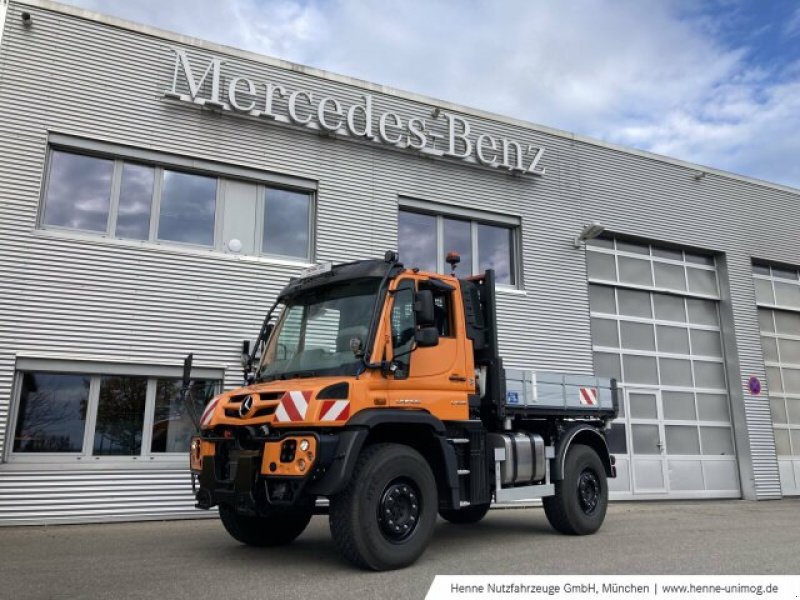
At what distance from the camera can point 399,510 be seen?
5.88 m

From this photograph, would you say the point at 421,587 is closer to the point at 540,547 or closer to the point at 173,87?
the point at 540,547

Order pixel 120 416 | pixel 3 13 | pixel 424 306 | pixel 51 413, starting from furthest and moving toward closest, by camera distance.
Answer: pixel 3 13, pixel 120 416, pixel 51 413, pixel 424 306

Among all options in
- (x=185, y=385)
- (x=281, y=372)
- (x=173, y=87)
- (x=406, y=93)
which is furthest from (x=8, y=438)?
(x=406, y=93)

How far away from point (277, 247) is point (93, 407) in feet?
12.4

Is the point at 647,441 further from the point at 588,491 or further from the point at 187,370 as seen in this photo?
the point at 187,370

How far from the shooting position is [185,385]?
6.53 metres

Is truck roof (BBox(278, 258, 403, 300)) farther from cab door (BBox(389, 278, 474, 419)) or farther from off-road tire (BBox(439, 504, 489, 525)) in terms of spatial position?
off-road tire (BBox(439, 504, 489, 525))

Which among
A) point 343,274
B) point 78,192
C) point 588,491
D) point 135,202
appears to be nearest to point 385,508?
point 343,274

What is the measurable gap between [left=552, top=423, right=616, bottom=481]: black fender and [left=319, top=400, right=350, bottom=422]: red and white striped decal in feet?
11.4

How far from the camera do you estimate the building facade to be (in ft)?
31.0

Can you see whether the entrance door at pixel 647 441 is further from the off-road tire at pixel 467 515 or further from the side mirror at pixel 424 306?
the side mirror at pixel 424 306

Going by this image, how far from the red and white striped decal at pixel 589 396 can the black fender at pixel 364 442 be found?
2966mm

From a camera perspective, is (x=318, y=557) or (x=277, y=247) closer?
(x=318, y=557)

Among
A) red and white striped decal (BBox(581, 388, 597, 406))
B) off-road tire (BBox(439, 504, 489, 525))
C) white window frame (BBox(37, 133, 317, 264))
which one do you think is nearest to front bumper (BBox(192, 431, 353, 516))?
off-road tire (BBox(439, 504, 489, 525))
